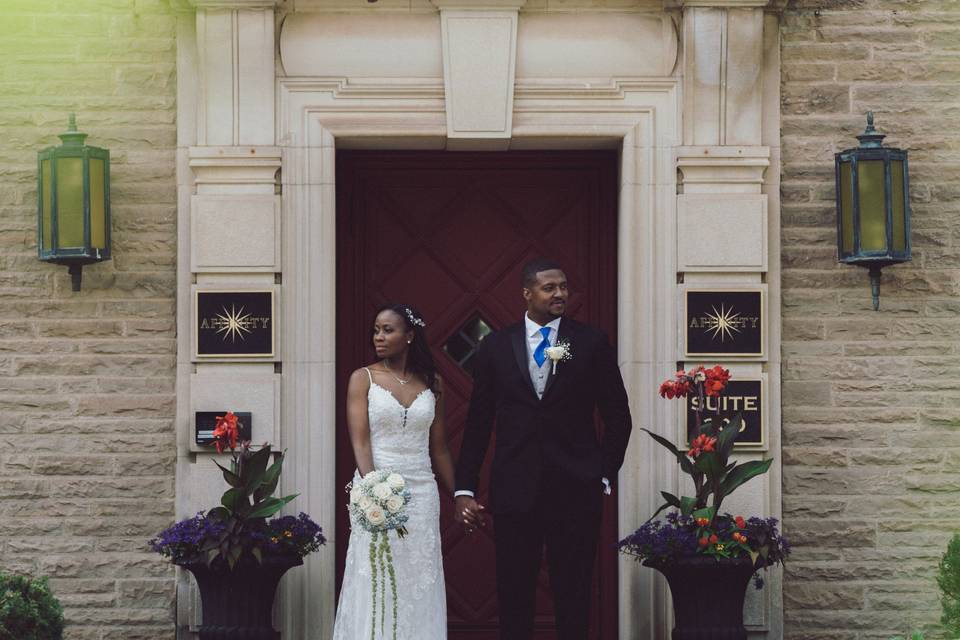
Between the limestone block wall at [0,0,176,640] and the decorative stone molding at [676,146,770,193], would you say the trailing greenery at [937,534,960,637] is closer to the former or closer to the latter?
the decorative stone molding at [676,146,770,193]

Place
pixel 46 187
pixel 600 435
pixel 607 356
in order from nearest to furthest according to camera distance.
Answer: pixel 607 356 < pixel 46 187 < pixel 600 435

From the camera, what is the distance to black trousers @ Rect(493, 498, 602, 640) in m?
8.41

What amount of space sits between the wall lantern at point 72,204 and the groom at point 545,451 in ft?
7.75

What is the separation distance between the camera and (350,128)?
9.60 metres

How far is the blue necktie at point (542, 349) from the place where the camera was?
8523mm

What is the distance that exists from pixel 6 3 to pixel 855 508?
18.2ft

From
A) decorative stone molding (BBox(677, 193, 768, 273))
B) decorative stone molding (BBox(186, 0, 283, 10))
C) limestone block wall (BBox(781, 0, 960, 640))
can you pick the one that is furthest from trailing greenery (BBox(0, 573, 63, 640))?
limestone block wall (BBox(781, 0, 960, 640))

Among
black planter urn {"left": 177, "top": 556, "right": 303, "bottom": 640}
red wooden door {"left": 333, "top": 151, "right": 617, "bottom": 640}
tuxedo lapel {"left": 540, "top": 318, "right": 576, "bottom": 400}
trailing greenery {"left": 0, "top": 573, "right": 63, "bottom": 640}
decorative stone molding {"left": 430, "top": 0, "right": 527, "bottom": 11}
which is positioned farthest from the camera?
red wooden door {"left": 333, "top": 151, "right": 617, "bottom": 640}

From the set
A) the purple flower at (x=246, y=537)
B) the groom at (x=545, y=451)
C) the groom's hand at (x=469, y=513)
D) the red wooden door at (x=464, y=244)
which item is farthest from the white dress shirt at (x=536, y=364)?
the red wooden door at (x=464, y=244)

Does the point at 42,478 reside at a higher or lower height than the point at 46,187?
lower

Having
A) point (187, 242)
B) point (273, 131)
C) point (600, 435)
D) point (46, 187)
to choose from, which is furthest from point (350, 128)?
point (600, 435)

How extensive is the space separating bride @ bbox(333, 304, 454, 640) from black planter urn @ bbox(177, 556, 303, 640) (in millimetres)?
433

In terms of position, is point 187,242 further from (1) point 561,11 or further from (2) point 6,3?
(1) point 561,11

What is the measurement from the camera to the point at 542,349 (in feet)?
28.0
